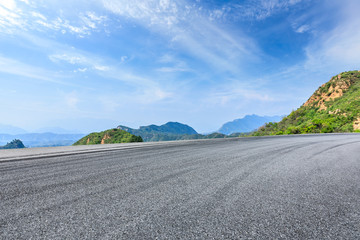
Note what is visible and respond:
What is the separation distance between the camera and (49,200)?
2.26 meters

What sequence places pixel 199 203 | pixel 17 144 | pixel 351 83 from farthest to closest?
pixel 17 144, pixel 351 83, pixel 199 203

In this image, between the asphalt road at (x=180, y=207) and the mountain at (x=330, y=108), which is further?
the mountain at (x=330, y=108)

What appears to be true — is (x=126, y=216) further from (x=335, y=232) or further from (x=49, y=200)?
(x=335, y=232)

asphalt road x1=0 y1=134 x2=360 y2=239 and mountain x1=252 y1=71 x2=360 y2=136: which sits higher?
mountain x1=252 y1=71 x2=360 y2=136

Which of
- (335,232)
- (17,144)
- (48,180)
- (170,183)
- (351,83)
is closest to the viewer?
(335,232)

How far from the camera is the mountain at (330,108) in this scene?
136 feet

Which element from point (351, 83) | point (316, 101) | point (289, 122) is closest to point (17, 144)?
point (289, 122)

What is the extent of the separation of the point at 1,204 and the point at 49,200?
50 cm

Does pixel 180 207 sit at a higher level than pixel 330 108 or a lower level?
lower

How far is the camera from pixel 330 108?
5234cm

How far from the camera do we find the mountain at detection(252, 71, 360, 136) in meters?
41.5

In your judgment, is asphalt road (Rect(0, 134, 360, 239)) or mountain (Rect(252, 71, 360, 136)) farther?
mountain (Rect(252, 71, 360, 136))

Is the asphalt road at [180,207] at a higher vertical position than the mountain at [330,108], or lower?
lower

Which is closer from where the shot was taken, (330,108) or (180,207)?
(180,207)
